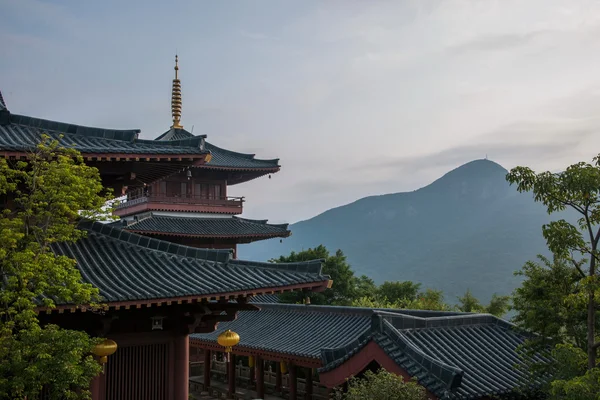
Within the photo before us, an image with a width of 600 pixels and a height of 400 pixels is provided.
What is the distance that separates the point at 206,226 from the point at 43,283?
23137mm

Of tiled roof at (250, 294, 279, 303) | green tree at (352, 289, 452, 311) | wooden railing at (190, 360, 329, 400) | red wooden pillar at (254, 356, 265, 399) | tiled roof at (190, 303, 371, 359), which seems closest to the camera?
tiled roof at (190, 303, 371, 359)

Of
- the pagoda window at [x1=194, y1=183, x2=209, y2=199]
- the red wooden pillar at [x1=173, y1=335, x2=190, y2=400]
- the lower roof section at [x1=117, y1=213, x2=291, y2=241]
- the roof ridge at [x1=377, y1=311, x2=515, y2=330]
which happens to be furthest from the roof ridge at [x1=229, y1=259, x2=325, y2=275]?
the pagoda window at [x1=194, y1=183, x2=209, y2=199]

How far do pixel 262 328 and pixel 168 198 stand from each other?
970 cm

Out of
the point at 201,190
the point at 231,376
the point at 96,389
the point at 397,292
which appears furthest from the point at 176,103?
the point at 96,389

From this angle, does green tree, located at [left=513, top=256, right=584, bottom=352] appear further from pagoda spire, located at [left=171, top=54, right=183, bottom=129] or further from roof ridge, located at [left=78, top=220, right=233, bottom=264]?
pagoda spire, located at [left=171, top=54, right=183, bottom=129]

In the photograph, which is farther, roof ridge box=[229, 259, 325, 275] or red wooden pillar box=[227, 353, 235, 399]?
red wooden pillar box=[227, 353, 235, 399]

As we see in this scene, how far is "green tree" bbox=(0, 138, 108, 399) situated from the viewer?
26.1ft

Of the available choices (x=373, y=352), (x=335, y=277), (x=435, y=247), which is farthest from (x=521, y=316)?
(x=435, y=247)

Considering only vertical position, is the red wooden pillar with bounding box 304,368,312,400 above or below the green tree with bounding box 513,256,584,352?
below

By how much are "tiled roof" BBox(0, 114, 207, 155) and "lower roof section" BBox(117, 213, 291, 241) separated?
15994 mm

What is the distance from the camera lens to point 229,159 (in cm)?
3456

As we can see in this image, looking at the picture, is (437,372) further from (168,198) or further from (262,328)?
(168,198)

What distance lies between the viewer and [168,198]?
31.0m

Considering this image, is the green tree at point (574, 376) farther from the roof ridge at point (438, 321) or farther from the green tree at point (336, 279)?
the green tree at point (336, 279)
